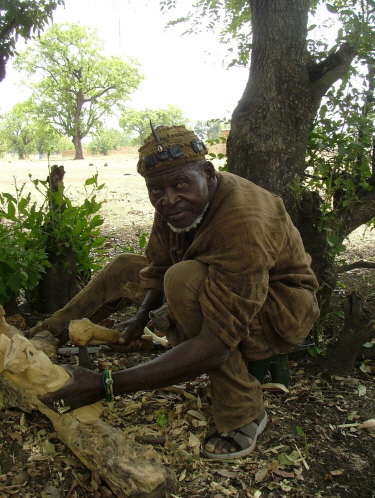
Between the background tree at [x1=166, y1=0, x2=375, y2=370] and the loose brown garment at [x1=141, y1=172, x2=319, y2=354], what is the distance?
78 cm

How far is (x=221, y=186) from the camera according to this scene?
2188 millimetres

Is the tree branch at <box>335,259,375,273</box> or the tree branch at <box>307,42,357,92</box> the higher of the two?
the tree branch at <box>307,42,357,92</box>

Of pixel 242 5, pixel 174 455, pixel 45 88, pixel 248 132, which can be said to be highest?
pixel 45 88

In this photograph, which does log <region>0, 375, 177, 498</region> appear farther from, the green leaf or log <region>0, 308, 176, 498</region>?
the green leaf

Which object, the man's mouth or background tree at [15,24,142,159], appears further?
background tree at [15,24,142,159]

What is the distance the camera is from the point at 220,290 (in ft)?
6.38

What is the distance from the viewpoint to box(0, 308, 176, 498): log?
71.5 inches

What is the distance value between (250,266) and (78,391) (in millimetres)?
861

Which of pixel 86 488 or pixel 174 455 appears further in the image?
pixel 174 455

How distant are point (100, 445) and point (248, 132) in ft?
6.97

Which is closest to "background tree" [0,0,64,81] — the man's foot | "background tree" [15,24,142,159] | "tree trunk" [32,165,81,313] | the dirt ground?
"tree trunk" [32,165,81,313]

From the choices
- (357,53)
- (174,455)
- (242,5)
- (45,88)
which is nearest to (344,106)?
(357,53)

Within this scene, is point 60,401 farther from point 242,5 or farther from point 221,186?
point 242,5

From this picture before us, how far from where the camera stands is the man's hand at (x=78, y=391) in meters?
1.89
